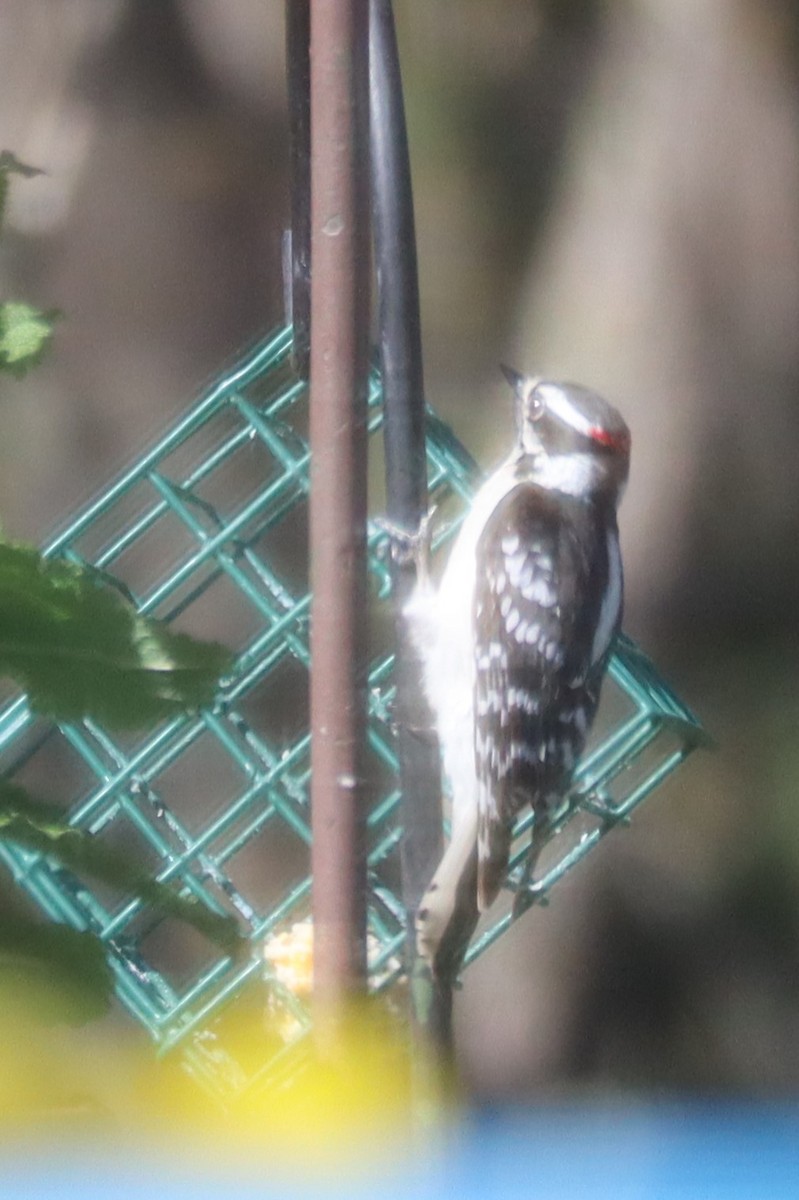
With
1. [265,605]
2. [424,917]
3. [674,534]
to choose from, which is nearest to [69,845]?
[424,917]

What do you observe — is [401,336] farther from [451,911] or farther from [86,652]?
[86,652]

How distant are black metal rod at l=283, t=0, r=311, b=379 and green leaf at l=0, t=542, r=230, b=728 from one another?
1.13m

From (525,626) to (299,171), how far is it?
0.84 m

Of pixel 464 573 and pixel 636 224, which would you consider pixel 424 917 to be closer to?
pixel 464 573

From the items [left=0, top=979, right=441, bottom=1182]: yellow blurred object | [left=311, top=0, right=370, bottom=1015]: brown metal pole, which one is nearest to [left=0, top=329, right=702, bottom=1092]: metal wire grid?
[left=311, top=0, right=370, bottom=1015]: brown metal pole

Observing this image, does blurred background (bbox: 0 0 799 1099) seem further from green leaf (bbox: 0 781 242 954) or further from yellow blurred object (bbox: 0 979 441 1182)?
green leaf (bbox: 0 781 242 954)

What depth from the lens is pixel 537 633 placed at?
8.27 feet

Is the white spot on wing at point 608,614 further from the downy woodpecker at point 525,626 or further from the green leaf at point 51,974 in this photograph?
the green leaf at point 51,974

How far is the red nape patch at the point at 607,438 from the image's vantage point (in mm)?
2686

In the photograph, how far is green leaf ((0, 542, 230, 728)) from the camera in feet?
2.35

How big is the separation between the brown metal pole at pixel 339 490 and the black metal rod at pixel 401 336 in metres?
0.34

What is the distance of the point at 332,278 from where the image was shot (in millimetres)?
1331

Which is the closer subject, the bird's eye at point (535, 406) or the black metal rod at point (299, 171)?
the black metal rod at point (299, 171)

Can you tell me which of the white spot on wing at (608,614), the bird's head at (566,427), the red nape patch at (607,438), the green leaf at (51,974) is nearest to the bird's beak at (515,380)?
the bird's head at (566,427)
